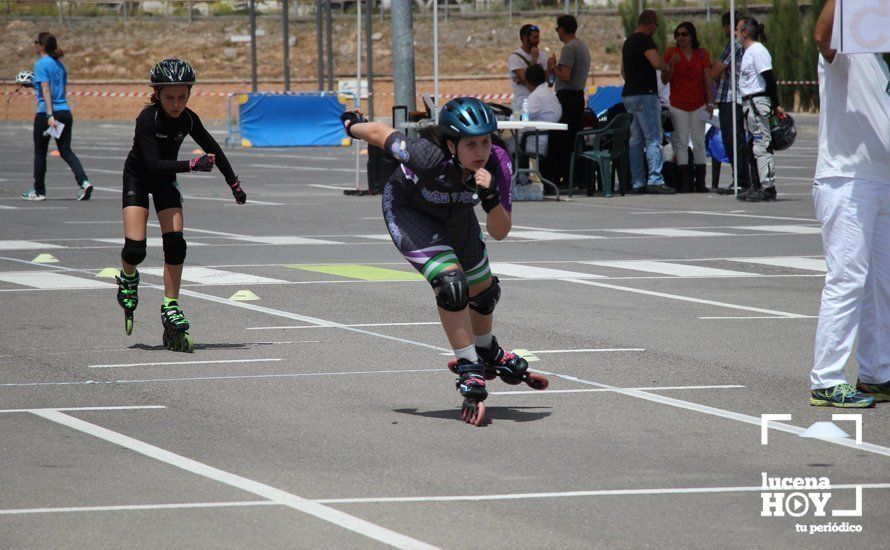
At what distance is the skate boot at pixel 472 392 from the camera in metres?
7.48

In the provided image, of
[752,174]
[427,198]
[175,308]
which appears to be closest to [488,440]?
[427,198]

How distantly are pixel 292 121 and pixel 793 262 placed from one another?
27.6 metres

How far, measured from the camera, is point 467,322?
25.4 ft

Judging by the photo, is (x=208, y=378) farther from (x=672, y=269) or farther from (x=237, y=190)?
(x=672, y=269)

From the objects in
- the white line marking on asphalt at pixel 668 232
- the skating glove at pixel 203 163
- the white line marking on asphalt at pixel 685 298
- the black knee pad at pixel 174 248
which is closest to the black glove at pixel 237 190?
the black knee pad at pixel 174 248

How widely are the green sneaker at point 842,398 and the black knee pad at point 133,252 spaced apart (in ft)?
15.0

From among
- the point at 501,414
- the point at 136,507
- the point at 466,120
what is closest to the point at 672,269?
the point at 501,414

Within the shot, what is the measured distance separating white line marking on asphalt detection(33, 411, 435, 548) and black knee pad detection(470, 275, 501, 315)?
6.40 ft

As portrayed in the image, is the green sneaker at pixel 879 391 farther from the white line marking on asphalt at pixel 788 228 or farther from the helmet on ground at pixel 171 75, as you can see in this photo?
the white line marking on asphalt at pixel 788 228

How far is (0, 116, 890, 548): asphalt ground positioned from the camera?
5.64 m

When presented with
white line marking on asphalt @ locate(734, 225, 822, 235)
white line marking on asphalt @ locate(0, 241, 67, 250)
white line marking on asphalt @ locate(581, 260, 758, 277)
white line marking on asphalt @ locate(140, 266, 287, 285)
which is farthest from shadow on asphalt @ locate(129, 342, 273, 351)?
white line marking on asphalt @ locate(734, 225, 822, 235)

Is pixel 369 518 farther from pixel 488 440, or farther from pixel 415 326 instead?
pixel 415 326

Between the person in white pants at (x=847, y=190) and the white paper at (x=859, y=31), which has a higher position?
the white paper at (x=859, y=31)

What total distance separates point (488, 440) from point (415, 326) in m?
3.75
